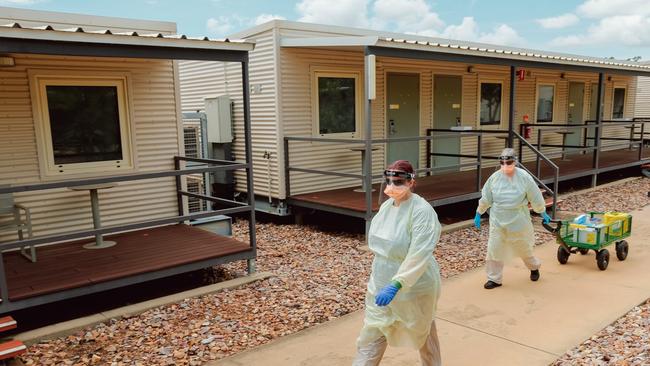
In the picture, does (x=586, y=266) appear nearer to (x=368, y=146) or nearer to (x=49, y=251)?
(x=368, y=146)

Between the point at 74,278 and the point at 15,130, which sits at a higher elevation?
the point at 15,130

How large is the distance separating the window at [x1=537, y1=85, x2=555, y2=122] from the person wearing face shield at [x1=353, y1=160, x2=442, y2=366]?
12.0 m

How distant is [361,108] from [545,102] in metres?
6.97

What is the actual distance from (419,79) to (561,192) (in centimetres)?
433

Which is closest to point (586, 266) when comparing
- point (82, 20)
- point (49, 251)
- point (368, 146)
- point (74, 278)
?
point (368, 146)

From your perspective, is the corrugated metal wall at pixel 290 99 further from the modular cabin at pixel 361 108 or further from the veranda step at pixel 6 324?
the veranda step at pixel 6 324

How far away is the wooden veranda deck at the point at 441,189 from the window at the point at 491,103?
1197 mm

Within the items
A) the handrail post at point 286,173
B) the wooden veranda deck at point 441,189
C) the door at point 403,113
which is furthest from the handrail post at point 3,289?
the door at point 403,113

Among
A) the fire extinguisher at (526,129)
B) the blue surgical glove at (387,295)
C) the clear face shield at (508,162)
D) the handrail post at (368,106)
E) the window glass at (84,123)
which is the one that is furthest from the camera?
the fire extinguisher at (526,129)

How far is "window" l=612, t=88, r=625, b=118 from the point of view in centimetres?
1747

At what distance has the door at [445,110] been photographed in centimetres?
1120

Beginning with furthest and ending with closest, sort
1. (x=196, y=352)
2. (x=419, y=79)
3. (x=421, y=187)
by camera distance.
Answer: (x=419, y=79), (x=421, y=187), (x=196, y=352)

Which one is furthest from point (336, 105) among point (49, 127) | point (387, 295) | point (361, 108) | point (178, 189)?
point (387, 295)

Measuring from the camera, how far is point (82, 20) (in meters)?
6.46
